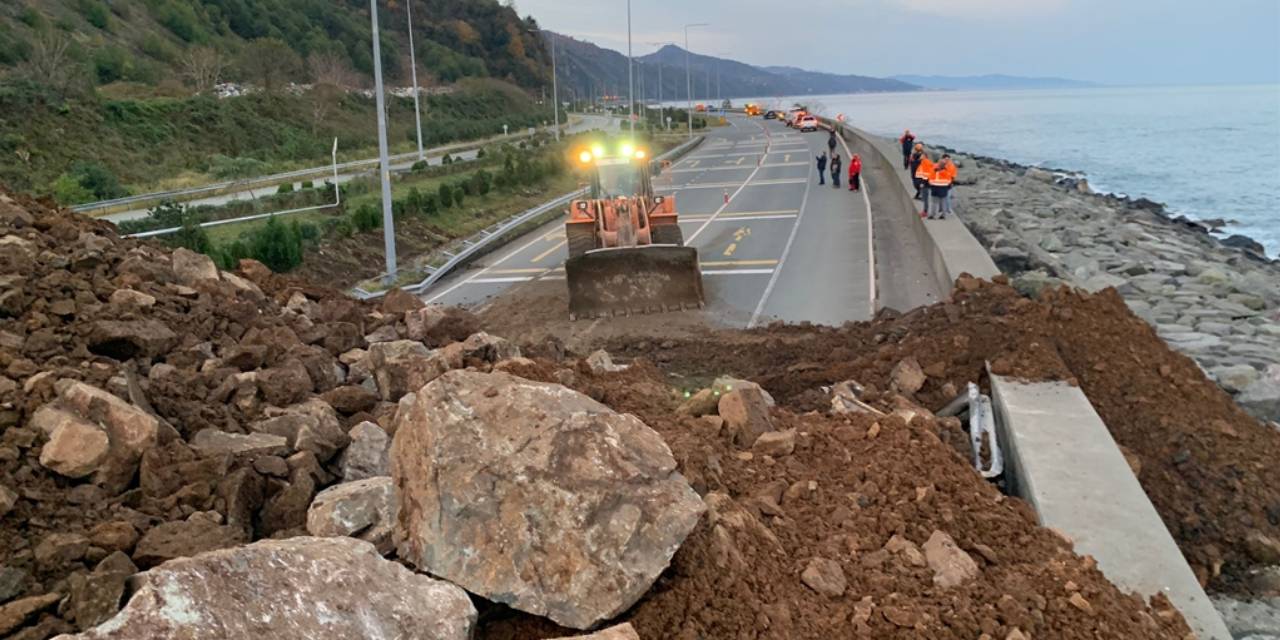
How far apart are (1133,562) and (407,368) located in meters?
5.54

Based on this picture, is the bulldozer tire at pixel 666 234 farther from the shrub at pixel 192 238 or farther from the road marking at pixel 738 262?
the shrub at pixel 192 238

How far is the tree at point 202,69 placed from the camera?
155 feet

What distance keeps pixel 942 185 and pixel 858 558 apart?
1708cm

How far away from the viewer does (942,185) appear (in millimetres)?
20344

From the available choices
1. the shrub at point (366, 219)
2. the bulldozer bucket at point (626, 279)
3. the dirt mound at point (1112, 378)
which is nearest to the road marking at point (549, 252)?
the shrub at point (366, 219)

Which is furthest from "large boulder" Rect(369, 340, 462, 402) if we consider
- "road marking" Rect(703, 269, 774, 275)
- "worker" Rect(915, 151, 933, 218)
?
"worker" Rect(915, 151, 933, 218)

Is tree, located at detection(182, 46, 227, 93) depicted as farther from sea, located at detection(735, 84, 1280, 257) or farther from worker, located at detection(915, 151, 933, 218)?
sea, located at detection(735, 84, 1280, 257)

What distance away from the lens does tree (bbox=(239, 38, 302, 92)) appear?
54.9 meters

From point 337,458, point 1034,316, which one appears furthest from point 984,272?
point 337,458

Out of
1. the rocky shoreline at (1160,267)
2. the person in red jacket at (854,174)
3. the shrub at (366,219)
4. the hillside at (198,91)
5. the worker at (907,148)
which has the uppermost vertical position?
the hillside at (198,91)

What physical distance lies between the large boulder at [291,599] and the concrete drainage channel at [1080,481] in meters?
4.20

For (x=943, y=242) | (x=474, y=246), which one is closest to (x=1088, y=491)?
(x=943, y=242)

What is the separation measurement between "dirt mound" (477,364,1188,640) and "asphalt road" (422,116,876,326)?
29.2 ft

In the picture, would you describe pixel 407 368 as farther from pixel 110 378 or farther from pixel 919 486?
pixel 919 486
